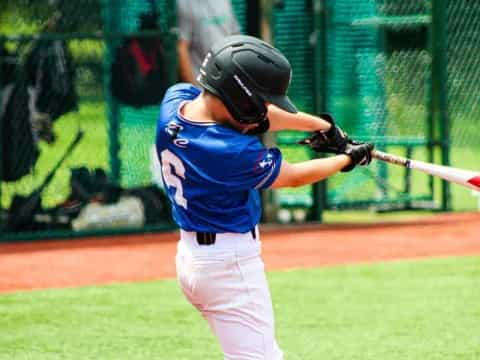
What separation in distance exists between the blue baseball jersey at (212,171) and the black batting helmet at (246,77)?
0.37 feet

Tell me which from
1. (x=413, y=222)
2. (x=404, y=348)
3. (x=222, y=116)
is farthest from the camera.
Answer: (x=413, y=222)

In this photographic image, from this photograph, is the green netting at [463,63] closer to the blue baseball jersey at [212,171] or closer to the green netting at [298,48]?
the green netting at [298,48]

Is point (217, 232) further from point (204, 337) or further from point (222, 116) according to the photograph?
point (204, 337)

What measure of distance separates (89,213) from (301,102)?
8.97 feet

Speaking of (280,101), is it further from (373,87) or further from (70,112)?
(373,87)

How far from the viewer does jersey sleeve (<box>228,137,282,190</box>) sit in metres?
4.27

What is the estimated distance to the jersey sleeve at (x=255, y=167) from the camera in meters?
4.27

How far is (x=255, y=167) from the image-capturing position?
4281 mm

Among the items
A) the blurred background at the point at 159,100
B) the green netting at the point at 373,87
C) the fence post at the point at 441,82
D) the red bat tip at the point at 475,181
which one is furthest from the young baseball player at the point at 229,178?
the fence post at the point at 441,82

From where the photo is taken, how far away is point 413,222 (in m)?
11.6

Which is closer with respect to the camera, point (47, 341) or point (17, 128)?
point (47, 341)

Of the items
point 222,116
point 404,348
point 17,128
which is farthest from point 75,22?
point 222,116

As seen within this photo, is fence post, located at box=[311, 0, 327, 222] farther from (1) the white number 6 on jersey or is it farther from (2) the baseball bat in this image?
(1) the white number 6 on jersey

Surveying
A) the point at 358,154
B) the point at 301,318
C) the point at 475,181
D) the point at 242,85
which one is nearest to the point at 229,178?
the point at 242,85
